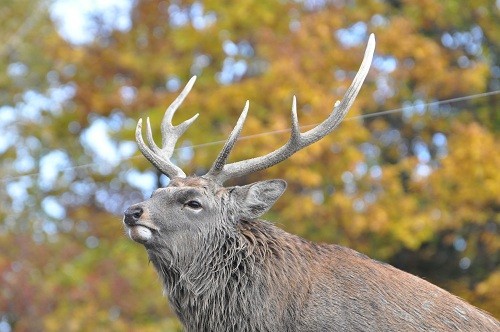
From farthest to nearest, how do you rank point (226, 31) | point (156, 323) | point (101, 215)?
point (101, 215) < point (226, 31) < point (156, 323)

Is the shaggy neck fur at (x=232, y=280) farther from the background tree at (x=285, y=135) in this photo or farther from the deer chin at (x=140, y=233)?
the background tree at (x=285, y=135)

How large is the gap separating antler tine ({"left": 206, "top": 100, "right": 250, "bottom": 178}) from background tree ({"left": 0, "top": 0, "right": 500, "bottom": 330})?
8.30 meters

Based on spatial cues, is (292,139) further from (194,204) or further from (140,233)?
(140,233)

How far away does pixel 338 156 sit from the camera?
58.0 feet

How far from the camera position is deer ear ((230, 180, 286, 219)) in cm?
790

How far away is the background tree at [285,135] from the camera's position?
17.6 meters

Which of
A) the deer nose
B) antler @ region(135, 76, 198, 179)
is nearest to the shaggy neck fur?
the deer nose

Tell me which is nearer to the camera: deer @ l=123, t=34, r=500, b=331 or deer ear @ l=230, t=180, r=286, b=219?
deer @ l=123, t=34, r=500, b=331

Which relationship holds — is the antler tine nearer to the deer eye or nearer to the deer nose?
the deer eye

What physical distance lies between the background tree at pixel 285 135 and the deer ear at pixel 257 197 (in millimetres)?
8322

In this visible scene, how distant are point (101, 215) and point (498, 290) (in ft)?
26.7

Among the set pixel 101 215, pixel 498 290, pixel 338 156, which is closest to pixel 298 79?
pixel 338 156

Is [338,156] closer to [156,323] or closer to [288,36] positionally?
[288,36]

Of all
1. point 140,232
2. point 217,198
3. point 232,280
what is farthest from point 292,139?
point 140,232
